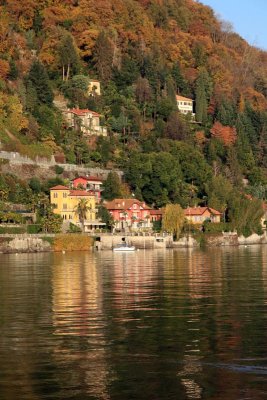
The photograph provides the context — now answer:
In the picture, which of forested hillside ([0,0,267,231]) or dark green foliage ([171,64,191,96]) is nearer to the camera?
forested hillside ([0,0,267,231])

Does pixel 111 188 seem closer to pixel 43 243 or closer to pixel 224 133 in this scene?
pixel 43 243

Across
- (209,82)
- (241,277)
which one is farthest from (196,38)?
(241,277)

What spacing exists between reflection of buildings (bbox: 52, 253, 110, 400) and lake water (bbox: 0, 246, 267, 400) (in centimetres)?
2

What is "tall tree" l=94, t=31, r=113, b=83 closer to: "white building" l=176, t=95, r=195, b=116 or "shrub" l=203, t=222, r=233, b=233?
"white building" l=176, t=95, r=195, b=116

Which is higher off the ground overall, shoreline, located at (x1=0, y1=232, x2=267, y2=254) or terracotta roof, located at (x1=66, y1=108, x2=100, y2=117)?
terracotta roof, located at (x1=66, y1=108, x2=100, y2=117)

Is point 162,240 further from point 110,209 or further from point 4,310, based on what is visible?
point 4,310

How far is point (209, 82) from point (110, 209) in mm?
51781

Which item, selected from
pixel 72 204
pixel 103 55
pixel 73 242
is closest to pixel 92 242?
pixel 73 242

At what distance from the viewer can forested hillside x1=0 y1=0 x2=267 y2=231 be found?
108m

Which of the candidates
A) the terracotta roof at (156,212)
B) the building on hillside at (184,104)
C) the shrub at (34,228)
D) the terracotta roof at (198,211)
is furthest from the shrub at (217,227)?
the building on hillside at (184,104)

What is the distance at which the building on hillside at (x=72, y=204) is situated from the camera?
97.7 meters

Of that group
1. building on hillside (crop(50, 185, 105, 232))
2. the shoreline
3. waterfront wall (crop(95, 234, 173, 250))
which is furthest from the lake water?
building on hillside (crop(50, 185, 105, 232))

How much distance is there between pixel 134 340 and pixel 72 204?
75792 mm

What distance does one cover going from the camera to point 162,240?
95.4 metres
